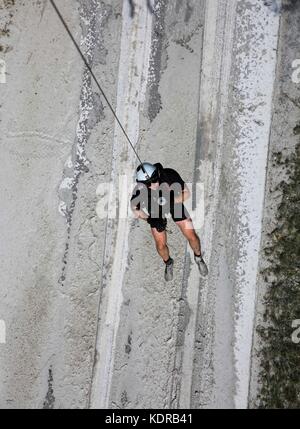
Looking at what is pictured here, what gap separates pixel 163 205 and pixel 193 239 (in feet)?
1.84

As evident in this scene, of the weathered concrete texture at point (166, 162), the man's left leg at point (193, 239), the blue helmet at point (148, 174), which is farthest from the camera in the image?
the weathered concrete texture at point (166, 162)

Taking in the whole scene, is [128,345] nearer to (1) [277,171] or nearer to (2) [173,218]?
(2) [173,218]

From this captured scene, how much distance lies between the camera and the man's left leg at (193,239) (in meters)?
6.21

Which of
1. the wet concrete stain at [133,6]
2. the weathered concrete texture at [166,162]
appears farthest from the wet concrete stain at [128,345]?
the wet concrete stain at [133,6]

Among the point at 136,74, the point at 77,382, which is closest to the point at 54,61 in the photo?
the point at 136,74

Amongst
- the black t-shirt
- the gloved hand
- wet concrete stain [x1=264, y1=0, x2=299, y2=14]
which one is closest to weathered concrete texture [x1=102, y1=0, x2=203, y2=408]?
the gloved hand

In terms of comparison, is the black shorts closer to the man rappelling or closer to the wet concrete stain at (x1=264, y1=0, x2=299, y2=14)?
the man rappelling

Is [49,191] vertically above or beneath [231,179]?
beneath

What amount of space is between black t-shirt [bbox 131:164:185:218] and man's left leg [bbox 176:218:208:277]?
0.24 metres

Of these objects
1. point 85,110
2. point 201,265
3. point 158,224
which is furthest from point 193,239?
point 85,110

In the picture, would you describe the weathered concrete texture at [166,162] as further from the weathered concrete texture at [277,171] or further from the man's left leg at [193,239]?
the weathered concrete texture at [277,171]

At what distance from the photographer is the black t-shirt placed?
5955 millimetres

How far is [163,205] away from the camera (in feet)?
19.9

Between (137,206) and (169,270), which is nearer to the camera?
(137,206)
